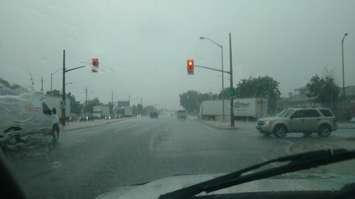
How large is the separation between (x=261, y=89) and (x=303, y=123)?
5663cm

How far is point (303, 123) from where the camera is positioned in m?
34.0

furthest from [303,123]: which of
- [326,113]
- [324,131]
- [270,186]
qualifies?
[270,186]

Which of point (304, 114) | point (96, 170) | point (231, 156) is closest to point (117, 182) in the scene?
point (96, 170)

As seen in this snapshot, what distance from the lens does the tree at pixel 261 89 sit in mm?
78031

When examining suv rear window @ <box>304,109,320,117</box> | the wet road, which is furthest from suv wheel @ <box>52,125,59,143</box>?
suv rear window @ <box>304,109,320,117</box>

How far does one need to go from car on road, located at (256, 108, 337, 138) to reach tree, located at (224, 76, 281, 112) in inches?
1350

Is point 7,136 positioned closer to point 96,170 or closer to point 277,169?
point 96,170

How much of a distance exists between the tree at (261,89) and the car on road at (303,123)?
3429 cm

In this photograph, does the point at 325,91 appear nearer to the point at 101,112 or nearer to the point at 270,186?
the point at 270,186

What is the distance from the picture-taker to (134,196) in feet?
14.3

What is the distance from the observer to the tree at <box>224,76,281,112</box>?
256 ft

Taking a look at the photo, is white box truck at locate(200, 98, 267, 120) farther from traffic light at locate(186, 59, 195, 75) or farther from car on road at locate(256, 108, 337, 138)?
car on road at locate(256, 108, 337, 138)

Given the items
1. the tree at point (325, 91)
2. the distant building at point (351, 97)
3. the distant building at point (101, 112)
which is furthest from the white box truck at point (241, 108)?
the distant building at point (101, 112)

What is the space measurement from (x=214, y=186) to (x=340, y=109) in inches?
2086
